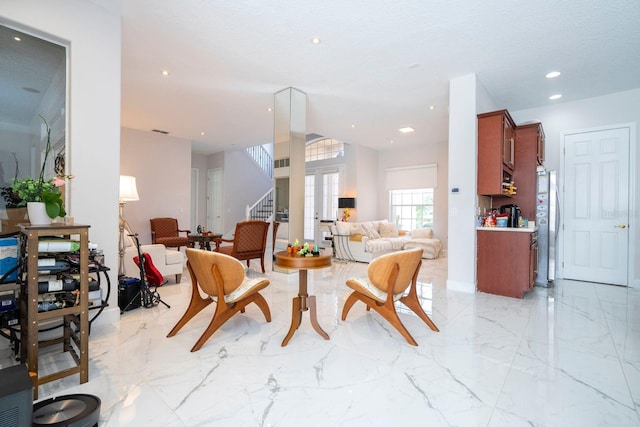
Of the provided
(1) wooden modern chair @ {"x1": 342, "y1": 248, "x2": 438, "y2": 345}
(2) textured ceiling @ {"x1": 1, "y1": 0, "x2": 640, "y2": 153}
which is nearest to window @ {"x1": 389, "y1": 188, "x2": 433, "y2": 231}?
(2) textured ceiling @ {"x1": 1, "y1": 0, "x2": 640, "y2": 153}

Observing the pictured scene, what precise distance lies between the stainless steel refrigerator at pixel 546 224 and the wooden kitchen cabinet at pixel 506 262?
52 cm

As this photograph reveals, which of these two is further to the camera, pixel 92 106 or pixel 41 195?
pixel 92 106

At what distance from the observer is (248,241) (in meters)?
5.09

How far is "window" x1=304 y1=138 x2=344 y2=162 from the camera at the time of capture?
9309 mm

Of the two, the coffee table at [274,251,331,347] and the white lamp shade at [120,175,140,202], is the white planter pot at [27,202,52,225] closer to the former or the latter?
the coffee table at [274,251,331,347]

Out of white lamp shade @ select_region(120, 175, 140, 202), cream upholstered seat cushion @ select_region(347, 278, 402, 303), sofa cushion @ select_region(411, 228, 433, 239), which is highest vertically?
white lamp shade @ select_region(120, 175, 140, 202)

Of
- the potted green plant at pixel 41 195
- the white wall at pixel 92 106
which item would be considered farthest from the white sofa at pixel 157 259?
the potted green plant at pixel 41 195

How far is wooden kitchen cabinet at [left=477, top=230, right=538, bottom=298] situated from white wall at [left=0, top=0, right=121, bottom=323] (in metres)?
4.34

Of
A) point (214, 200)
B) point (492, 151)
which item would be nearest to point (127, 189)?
point (492, 151)

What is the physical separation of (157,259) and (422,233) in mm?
6077

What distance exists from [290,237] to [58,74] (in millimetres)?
3204

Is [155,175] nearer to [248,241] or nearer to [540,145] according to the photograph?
[248,241]

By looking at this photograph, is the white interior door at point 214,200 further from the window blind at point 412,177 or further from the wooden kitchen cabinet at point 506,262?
the wooden kitchen cabinet at point 506,262

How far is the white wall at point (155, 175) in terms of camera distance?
693 centimetres
